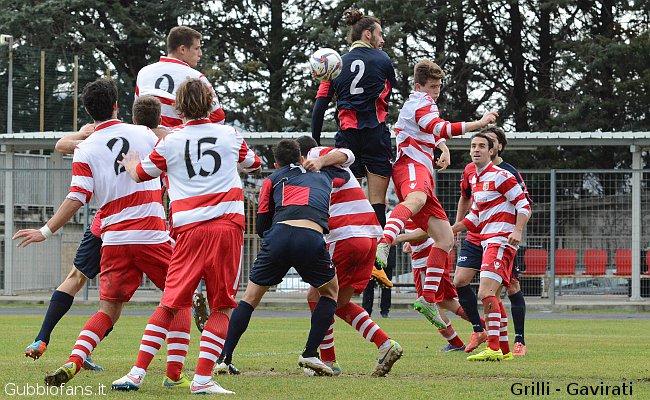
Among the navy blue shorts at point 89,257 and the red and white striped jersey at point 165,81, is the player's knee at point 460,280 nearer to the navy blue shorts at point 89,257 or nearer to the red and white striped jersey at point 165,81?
the red and white striped jersey at point 165,81

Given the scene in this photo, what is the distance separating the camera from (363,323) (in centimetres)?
925

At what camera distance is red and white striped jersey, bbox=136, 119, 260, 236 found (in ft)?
25.7

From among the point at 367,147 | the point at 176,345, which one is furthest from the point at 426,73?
the point at 176,345

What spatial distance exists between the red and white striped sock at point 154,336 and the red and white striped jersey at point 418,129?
3980mm

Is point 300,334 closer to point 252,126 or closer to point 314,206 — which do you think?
point 314,206

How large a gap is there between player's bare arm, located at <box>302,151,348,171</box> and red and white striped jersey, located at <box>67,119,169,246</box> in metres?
1.24

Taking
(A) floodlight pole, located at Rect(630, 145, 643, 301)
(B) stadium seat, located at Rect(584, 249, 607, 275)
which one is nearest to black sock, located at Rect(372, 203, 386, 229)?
(B) stadium seat, located at Rect(584, 249, 607, 275)

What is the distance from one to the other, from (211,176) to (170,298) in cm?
86

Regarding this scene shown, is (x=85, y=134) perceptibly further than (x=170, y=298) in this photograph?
Yes

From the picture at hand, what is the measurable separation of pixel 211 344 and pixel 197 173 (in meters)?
1.15

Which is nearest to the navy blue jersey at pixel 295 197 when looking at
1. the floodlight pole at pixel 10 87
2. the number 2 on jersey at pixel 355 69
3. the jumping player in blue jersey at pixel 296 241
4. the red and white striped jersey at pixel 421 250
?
the jumping player in blue jersey at pixel 296 241

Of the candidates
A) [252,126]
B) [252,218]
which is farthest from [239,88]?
[252,218]

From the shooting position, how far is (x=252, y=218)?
23.5 m

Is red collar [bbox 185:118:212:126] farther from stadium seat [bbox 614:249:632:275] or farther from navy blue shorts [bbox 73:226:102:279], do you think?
stadium seat [bbox 614:249:632:275]
